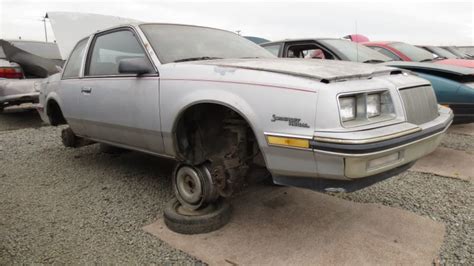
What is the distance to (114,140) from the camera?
358 cm

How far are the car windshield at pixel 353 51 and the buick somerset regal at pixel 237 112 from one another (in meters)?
2.03

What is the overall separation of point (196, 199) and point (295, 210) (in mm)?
862

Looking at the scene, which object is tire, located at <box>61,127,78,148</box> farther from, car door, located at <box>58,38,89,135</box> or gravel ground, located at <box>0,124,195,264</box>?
car door, located at <box>58,38,89,135</box>

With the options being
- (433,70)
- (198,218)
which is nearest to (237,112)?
(198,218)

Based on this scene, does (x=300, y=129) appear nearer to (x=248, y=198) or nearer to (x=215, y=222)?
(x=215, y=222)

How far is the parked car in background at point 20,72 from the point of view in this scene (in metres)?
6.94

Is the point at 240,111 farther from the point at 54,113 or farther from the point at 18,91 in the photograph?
the point at 18,91

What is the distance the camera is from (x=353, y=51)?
219 inches

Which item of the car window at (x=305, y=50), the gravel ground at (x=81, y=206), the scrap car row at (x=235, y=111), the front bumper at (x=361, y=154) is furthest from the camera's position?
the car window at (x=305, y=50)

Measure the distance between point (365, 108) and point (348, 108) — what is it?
0.11 meters

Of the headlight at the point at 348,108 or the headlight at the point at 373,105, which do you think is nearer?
the headlight at the point at 348,108

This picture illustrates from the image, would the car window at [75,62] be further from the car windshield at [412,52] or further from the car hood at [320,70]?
the car windshield at [412,52]

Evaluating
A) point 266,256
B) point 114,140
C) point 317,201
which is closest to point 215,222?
point 266,256

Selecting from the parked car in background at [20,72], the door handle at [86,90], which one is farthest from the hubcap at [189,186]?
the parked car in background at [20,72]
